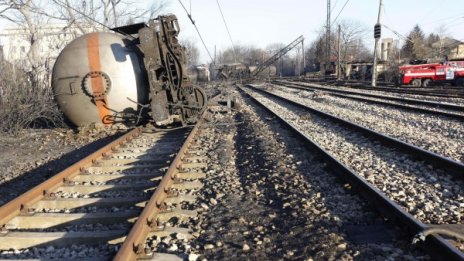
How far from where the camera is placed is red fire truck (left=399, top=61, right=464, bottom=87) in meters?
31.4

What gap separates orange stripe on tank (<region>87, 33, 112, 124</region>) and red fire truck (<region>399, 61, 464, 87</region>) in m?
27.4

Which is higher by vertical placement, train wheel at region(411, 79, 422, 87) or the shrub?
the shrub

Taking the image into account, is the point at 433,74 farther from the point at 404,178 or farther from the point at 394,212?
the point at 394,212

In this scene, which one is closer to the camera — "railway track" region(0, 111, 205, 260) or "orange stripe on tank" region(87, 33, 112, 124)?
"railway track" region(0, 111, 205, 260)

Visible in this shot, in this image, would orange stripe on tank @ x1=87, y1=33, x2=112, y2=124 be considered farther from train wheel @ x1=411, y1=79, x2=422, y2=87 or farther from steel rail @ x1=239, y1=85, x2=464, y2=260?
train wheel @ x1=411, y1=79, x2=422, y2=87

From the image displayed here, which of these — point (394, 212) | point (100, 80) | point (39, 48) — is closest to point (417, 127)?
point (394, 212)

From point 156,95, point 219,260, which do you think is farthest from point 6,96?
point 219,260

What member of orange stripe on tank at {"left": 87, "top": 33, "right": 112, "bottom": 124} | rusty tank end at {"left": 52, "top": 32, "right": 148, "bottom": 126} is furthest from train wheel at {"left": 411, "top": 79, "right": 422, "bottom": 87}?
orange stripe on tank at {"left": 87, "top": 33, "right": 112, "bottom": 124}

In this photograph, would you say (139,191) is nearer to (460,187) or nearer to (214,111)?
(460,187)

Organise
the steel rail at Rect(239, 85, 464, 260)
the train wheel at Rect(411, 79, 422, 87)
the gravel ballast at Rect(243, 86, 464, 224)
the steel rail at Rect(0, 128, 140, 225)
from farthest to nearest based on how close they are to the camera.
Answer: the train wheel at Rect(411, 79, 422, 87) → the gravel ballast at Rect(243, 86, 464, 224) → the steel rail at Rect(0, 128, 140, 225) → the steel rail at Rect(239, 85, 464, 260)

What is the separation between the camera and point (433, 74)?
31.8 metres

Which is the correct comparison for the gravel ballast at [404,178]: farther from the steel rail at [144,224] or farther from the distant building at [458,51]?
the distant building at [458,51]

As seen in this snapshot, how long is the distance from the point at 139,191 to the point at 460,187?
4.32 meters

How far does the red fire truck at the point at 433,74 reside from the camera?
31391 millimetres
